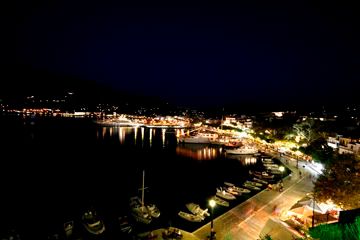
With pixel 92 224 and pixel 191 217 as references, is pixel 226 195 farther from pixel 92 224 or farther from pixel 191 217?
A: pixel 92 224

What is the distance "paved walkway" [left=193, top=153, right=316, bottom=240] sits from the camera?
1503 centimetres

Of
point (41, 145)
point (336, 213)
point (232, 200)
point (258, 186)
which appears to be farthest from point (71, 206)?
point (41, 145)

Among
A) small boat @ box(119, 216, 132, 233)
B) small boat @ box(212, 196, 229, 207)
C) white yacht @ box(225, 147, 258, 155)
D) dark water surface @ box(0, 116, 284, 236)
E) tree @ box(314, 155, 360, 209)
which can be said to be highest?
tree @ box(314, 155, 360, 209)

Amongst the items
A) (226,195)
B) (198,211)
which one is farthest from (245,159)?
(198,211)

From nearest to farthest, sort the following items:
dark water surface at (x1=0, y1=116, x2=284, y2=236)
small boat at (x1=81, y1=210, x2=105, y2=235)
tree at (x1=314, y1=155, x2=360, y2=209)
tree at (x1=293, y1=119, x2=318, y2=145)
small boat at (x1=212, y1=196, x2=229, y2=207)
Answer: tree at (x1=314, y1=155, x2=360, y2=209) < small boat at (x1=81, y1=210, x2=105, y2=235) < small boat at (x1=212, y1=196, x2=229, y2=207) < dark water surface at (x1=0, y1=116, x2=284, y2=236) < tree at (x1=293, y1=119, x2=318, y2=145)

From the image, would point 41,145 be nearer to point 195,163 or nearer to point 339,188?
point 195,163

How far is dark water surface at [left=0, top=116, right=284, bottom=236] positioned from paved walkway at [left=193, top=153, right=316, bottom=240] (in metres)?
3.06

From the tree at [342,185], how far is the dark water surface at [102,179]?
28.4 ft

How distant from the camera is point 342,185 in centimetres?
1467

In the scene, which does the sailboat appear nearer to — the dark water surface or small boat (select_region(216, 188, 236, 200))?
the dark water surface

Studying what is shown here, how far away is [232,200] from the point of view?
24.2 meters

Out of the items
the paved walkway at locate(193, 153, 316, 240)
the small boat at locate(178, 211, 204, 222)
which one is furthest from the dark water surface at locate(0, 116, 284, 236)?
the paved walkway at locate(193, 153, 316, 240)

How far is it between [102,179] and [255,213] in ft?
76.6

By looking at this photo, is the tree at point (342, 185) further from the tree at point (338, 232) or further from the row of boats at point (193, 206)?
the tree at point (338, 232)
